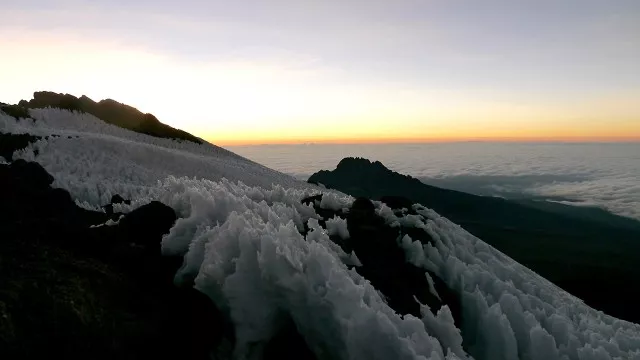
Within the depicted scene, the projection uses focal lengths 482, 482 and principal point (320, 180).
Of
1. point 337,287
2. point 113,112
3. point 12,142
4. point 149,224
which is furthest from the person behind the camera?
point 113,112

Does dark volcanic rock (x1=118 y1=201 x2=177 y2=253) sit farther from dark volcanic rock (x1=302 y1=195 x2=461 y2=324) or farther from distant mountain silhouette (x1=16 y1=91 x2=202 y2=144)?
distant mountain silhouette (x1=16 y1=91 x2=202 y2=144)

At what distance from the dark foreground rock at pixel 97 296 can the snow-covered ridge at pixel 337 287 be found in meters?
0.67

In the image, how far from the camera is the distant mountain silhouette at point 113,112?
68.6m

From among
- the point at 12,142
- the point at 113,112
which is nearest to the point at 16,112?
the point at 12,142

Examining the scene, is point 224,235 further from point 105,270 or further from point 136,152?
point 136,152

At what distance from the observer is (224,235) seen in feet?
37.8

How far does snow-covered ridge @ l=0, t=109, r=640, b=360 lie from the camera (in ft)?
35.6

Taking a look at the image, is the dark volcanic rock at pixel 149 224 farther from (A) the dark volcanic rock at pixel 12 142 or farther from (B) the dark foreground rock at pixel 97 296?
(A) the dark volcanic rock at pixel 12 142

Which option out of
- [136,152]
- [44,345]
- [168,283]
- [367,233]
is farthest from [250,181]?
[44,345]

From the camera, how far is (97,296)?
30.2 feet

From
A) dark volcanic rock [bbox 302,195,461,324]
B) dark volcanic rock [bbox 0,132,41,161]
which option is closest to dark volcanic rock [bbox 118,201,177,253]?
dark volcanic rock [bbox 302,195,461,324]

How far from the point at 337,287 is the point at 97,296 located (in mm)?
4919

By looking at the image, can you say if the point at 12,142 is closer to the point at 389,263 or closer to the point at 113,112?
the point at 389,263

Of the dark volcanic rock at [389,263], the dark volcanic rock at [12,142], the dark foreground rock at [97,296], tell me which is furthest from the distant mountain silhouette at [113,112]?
the dark foreground rock at [97,296]
